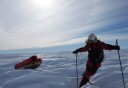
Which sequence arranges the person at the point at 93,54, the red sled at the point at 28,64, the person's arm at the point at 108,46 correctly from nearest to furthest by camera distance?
1. the person's arm at the point at 108,46
2. the person at the point at 93,54
3. the red sled at the point at 28,64

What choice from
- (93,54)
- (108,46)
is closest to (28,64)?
(93,54)

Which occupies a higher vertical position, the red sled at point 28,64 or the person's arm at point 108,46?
the person's arm at point 108,46

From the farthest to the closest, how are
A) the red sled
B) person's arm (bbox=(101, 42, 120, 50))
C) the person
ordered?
the red sled, the person, person's arm (bbox=(101, 42, 120, 50))

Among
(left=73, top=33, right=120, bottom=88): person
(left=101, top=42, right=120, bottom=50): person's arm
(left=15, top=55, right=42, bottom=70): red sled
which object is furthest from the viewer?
(left=15, top=55, right=42, bottom=70): red sled

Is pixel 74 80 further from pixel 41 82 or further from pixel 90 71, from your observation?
pixel 41 82

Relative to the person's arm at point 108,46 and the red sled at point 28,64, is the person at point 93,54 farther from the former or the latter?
the red sled at point 28,64

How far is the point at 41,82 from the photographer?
7598mm

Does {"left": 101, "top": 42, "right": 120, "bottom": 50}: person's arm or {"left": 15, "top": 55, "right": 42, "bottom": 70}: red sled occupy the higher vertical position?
{"left": 101, "top": 42, "right": 120, "bottom": 50}: person's arm

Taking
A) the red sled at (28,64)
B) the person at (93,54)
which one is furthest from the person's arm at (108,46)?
the red sled at (28,64)

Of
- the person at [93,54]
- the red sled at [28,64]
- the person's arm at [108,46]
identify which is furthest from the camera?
the red sled at [28,64]

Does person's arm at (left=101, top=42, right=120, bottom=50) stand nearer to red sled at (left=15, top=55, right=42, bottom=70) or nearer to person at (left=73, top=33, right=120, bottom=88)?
person at (left=73, top=33, right=120, bottom=88)

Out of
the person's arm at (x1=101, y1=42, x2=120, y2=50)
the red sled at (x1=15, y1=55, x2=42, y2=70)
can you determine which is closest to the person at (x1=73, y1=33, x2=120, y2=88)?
the person's arm at (x1=101, y1=42, x2=120, y2=50)

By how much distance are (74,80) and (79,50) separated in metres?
1.37

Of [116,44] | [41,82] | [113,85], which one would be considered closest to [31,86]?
[41,82]
